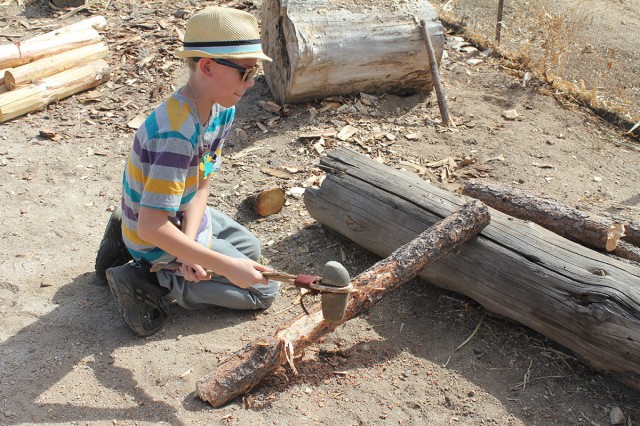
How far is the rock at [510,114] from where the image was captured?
6582mm

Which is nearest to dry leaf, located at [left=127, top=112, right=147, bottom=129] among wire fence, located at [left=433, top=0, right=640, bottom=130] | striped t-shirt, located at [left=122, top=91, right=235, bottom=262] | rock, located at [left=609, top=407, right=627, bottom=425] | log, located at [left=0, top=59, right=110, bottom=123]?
log, located at [left=0, top=59, right=110, bottom=123]

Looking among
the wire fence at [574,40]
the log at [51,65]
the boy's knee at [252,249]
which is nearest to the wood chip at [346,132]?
the boy's knee at [252,249]

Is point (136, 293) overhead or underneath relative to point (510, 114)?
overhead

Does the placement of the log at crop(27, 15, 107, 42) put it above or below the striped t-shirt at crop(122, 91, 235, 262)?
A: below

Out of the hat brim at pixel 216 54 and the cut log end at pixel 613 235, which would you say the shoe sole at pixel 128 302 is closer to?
the hat brim at pixel 216 54

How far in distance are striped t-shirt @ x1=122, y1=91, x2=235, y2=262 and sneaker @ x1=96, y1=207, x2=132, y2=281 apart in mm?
545

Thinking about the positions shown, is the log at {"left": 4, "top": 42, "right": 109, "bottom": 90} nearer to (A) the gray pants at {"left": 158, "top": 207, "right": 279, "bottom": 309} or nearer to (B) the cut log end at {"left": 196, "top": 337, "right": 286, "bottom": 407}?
(A) the gray pants at {"left": 158, "top": 207, "right": 279, "bottom": 309}

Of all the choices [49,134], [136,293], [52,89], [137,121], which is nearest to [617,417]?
[136,293]

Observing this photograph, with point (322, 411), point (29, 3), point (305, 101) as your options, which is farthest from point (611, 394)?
point (29, 3)

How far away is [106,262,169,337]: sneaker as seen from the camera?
3.78 metres

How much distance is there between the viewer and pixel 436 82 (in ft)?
21.6

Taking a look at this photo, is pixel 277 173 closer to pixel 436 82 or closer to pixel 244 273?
pixel 436 82

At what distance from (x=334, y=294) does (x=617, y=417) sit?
1601mm

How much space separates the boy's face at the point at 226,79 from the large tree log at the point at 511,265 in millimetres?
1452
